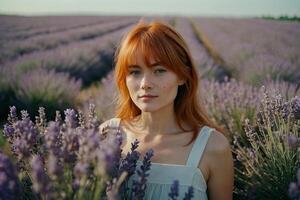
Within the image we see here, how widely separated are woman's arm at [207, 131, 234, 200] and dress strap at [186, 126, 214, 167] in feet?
0.10

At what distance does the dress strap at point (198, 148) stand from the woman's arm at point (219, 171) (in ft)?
0.10

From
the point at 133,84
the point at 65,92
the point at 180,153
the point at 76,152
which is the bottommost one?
the point at 65,92

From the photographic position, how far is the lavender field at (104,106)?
4.68 feet

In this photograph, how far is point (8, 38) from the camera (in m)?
8.05

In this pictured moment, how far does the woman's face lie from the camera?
209cm

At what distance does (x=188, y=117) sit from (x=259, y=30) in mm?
6323

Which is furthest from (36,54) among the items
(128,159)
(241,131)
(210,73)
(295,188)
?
(295,188)

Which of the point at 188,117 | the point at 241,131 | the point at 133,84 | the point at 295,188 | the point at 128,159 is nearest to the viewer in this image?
the point at 295,188

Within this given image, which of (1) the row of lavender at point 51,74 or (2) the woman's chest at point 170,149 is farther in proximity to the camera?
(1) the row of lavender at point 51,74

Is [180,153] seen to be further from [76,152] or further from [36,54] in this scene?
[36,54]

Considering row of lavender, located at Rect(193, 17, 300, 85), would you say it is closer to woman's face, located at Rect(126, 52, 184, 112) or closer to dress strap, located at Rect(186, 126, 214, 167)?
dress strap, located at Rect(186, 126, 214, 167)

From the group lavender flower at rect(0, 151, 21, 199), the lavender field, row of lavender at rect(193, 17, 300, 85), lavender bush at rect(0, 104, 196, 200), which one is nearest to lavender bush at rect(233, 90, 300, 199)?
the lavender field

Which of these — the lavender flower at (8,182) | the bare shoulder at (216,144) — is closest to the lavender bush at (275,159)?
the bare shoulder at (216,144)

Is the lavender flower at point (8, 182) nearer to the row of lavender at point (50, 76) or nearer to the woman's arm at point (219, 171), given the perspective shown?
the woman's arm at point (219, 171)
